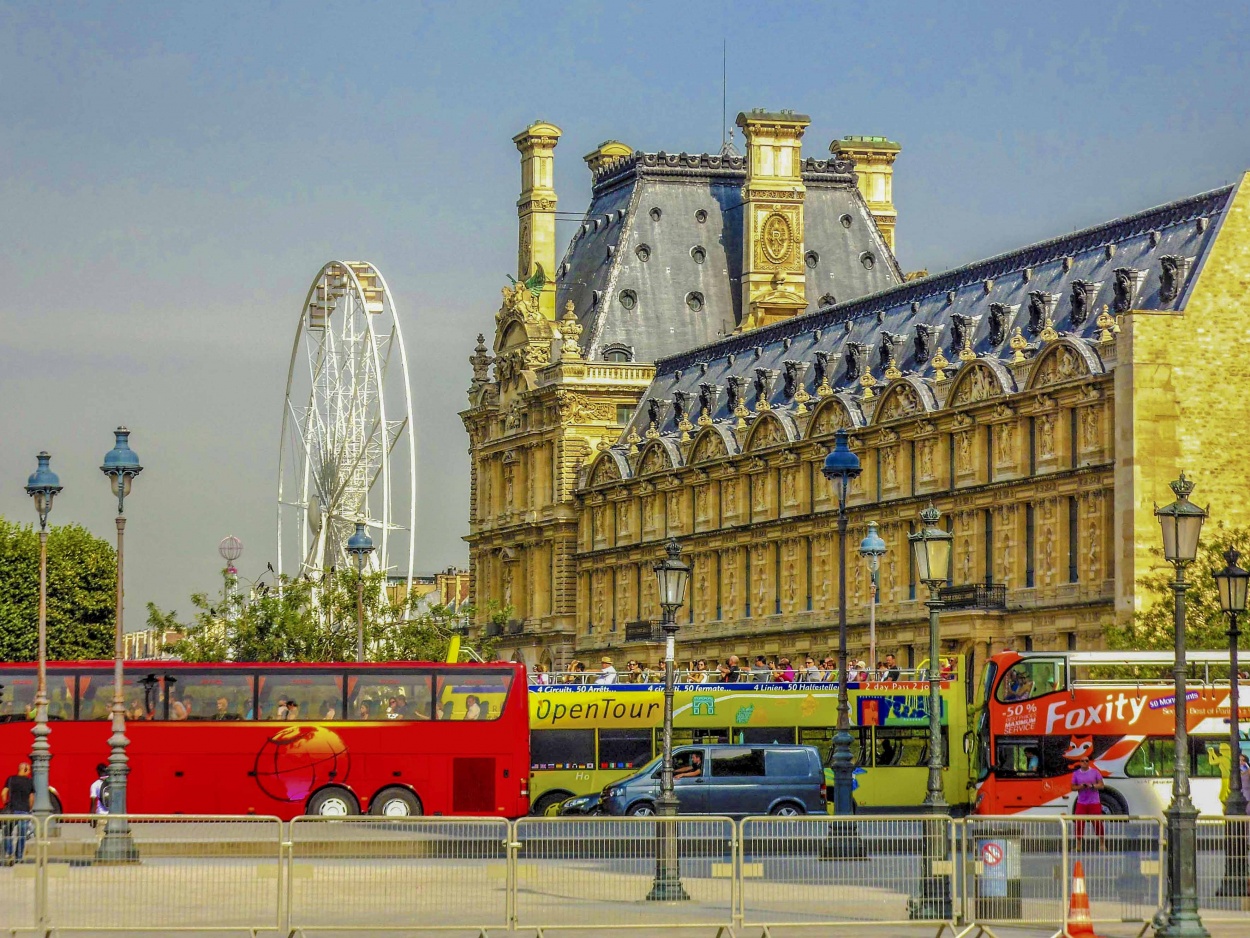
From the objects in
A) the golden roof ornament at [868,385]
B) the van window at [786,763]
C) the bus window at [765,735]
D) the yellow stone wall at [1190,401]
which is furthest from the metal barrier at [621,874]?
the golden roof ornament at [868,385]

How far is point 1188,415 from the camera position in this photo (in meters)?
80.8

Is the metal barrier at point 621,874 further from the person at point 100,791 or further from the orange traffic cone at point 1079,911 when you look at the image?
the person at point 100,791

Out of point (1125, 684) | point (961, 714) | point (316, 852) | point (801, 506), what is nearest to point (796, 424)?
point (801, 506)

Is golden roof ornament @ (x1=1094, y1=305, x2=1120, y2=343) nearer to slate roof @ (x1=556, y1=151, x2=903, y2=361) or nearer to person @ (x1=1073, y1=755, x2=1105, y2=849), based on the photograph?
person @ (x1=1073, y1=755, x2=1105, y2=849)

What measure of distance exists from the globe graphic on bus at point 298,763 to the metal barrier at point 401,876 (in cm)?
2494

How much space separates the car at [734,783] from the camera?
52688 mm

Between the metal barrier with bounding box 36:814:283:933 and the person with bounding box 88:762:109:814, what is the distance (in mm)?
18794

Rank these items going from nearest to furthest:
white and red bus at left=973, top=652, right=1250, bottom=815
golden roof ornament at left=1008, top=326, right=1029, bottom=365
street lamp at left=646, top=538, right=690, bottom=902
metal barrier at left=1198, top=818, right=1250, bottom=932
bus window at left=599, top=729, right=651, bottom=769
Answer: street lamp at left=646, top=538, right=690, bottom=902
metal barrier at left=1198, top=818, right=1250, bottom=932
white and red bus at left=973, top=652, right=1250, bottom=815
bus window at left=599, top=729, right=651, bottom=769
golden roof ornament at left=1008, top=326, right=1029, bottom=365

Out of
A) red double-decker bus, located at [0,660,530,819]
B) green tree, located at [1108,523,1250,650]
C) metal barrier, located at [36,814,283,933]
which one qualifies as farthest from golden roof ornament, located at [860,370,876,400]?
metal barrier, located at [36,814,283,933]

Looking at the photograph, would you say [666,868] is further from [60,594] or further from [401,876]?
[60,594]

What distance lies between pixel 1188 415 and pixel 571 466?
4618 cm

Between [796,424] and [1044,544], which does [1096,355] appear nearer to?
[1044,544]

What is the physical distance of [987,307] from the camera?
92.0 m

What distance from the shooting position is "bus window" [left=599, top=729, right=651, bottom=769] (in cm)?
6175
